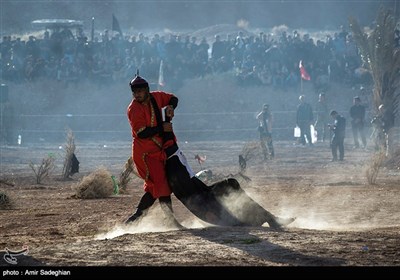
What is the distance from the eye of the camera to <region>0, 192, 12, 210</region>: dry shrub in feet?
55.3

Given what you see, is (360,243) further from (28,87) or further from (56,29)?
(56,29)

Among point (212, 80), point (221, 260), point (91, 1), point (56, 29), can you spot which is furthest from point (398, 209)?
point (91, 1)

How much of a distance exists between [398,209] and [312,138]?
76.0ft

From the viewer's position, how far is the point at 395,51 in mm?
33031

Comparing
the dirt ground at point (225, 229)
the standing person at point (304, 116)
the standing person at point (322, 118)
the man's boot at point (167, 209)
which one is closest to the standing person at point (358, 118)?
the standing person at point (304, 116)

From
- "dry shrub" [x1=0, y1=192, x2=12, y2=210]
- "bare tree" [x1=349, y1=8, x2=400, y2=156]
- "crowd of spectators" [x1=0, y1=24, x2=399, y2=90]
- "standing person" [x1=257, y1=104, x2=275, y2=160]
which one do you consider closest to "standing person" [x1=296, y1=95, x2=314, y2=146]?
"standing person" [x1=257, y1=104, x2=275, y2=160]

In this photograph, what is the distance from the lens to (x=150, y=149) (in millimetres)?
12633

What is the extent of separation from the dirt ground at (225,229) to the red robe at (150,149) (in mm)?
579

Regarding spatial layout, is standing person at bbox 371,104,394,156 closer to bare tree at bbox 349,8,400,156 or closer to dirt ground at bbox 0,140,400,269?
bare tree at bbox 349,8,400,156

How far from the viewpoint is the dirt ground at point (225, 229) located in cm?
979

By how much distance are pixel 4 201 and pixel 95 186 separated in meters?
2.21

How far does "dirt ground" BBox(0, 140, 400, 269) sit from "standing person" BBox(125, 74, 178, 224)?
0.54 meters

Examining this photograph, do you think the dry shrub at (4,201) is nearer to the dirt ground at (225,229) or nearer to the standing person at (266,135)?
the dirt ground at (225,229)

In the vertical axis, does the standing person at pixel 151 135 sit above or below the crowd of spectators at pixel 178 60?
below
